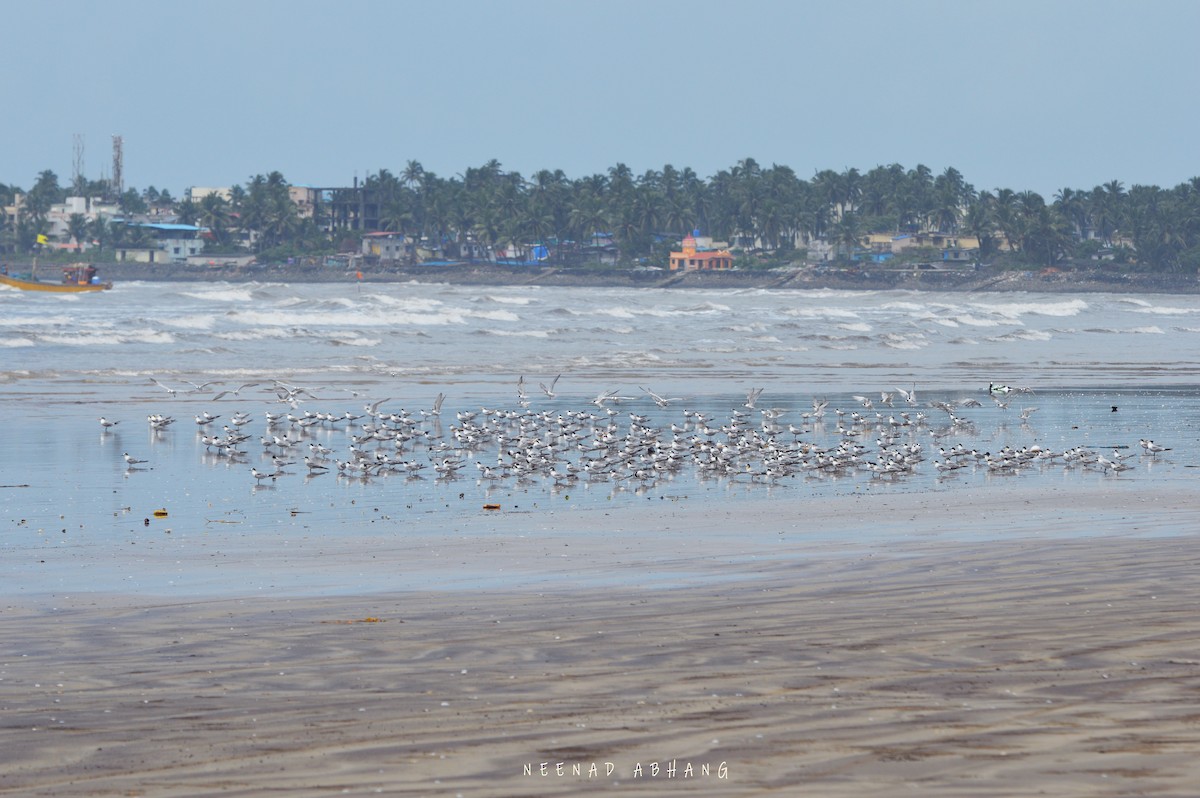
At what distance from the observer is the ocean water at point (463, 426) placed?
43.4 feet

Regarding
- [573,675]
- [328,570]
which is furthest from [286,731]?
[328,570]

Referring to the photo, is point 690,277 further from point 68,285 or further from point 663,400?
point 663,400

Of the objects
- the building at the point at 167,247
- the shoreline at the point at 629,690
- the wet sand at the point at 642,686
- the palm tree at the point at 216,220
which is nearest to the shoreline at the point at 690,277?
the building at the point at 167,247

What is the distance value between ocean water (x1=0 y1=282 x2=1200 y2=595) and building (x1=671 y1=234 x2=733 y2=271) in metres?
124

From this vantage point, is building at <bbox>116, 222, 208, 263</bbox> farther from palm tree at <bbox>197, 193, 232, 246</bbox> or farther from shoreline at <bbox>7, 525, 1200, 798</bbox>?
shoreline at <bbox>7, 525, 1200, 798</bbox>

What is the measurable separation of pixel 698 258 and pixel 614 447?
163 m

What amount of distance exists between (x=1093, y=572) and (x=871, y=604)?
6.38 feet

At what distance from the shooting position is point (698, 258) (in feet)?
595

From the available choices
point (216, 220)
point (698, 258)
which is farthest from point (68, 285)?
point (216, 220)

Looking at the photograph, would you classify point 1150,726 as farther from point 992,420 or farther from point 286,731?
point 992,420

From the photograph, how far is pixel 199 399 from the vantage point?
29.3m

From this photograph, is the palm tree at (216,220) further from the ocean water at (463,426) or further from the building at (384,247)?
the ocean water at (463,426)

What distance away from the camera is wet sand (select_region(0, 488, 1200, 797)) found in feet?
18.8

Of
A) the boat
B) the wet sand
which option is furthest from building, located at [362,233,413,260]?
the wet sand
